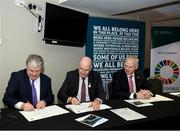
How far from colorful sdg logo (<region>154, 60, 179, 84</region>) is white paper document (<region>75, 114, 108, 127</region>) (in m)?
4.08

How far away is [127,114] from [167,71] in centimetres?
396

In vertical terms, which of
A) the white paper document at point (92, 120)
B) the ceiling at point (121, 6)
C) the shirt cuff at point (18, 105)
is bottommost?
the white paper document at point (92, 120)

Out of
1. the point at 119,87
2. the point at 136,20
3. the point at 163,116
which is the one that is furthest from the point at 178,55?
the point at 163,116

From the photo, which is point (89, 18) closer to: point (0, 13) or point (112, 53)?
point (112, 53)

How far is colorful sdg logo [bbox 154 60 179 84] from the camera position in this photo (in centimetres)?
592

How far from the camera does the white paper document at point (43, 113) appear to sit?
207 centimetres

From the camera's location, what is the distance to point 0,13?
343cm

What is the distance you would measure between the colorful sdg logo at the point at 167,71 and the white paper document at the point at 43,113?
4.07 meters

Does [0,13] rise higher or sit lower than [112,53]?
higher

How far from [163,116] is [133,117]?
311mm

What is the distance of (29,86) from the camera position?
2.70 m

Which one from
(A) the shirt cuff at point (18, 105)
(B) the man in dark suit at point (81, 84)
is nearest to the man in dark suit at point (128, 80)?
(B) the man in dark suit at point (81, 84)

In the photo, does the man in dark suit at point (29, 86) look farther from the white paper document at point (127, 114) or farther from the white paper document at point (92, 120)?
the white paper document at point (127, 114)

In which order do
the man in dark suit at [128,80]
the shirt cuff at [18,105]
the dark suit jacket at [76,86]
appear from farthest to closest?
the man in dark suit at [128,80] < the dark suit jacket at [76,86] < the shirt cuff at [18,105]
